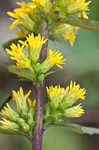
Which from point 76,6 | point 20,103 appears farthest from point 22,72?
point 76,6

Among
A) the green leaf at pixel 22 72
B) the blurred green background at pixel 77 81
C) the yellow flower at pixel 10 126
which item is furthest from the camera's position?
the blurred green background at pixel 77 81

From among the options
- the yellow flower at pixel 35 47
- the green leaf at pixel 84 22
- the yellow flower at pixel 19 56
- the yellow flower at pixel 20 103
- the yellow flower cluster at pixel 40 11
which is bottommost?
the yellow flower at pixel 20 103

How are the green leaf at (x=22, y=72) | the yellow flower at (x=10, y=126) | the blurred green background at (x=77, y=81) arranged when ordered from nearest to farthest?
the green leaf at (x=22, y=72), the yellow flower at (x=10, y=126), the blurred green background at (x=77, y=81)

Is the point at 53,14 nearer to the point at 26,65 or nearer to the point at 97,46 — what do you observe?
the point at 26,65

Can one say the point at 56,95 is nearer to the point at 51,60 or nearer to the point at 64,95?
the point at 64,95

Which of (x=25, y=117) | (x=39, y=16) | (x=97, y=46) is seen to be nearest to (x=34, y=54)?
(x=39, y=16)

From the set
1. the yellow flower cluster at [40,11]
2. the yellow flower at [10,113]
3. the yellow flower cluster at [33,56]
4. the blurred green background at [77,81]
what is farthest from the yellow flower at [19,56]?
the blurred green background at [77,81]

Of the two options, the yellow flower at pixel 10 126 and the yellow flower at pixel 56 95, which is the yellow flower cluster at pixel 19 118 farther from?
the yellow flower at pixel 56 95

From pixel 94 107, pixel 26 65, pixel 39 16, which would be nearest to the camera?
pixel 26 65
